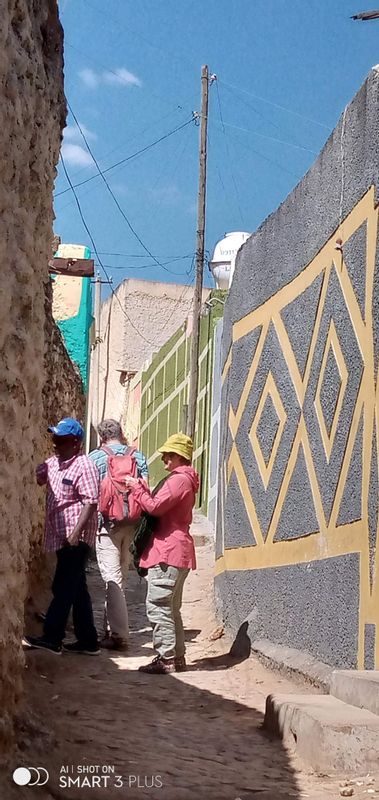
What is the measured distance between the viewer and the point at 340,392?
5324mm

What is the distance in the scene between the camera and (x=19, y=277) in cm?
375

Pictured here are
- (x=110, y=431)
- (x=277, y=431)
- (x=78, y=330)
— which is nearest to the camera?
(x=277, y=431)

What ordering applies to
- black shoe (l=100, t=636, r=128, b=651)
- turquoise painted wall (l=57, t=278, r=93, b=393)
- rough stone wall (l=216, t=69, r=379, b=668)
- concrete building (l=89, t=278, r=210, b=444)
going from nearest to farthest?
rough stone wall (l=216, t=69, r=379, b=668) < black shoe (l=100, t=636, r=128, b=651) < turquoise painted wall (l=57, t=278, r=93, b=393) < concrete building (l=89, t=278, r=210, b=444)

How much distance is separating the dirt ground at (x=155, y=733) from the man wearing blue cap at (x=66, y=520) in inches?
9.0

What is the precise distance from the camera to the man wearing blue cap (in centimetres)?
569

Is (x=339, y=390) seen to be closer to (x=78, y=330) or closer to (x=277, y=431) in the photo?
(x=277, y=431)

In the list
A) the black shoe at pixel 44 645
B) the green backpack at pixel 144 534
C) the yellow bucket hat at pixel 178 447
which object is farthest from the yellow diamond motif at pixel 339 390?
the black shoe at pixel 44 645

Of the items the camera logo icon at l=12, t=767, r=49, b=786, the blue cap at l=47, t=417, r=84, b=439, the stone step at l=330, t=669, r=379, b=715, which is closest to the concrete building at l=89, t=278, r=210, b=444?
the blue cap at l=47, t=417, r=84, b=439

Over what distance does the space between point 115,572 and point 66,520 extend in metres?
1.01

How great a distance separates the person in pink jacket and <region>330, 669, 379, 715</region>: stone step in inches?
69.0

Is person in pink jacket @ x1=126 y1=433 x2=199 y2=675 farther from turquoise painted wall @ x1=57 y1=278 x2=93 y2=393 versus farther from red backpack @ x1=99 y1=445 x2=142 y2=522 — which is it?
turquoise painted wall @ x1=57 y1=278 x2=93 y2=393

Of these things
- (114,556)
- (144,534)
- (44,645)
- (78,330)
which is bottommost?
(44,645)

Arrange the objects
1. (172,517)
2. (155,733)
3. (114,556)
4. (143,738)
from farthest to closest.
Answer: (114,556) → (172,517) → (155,733) → (143,738)

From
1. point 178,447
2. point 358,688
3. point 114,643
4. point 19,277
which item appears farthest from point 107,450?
point 19,277
